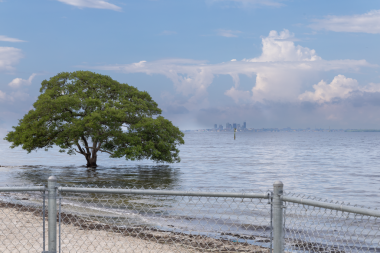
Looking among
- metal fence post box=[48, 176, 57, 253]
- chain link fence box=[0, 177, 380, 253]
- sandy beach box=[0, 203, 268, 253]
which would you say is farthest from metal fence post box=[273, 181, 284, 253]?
sandy beach box=[0, 203, 268, 253]

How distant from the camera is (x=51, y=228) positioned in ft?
14.2

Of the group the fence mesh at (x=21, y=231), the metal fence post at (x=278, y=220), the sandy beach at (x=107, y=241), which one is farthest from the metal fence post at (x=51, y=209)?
the sandy beach at (x=107, y=241)

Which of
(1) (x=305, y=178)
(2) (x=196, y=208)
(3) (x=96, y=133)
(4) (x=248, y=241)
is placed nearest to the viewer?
(4) (x=248, y=241)

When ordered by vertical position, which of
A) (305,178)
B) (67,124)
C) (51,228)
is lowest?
(305,178)

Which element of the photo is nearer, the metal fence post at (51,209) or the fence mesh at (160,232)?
the metal fence post at (51,209)

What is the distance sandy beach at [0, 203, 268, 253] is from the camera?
8.23 m

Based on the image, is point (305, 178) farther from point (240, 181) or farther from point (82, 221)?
point (82, 221)

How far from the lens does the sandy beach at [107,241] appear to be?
823 cm

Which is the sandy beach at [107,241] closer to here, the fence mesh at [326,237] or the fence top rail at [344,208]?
the fence mesh at [326,237]

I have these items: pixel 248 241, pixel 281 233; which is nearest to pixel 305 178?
pixel 248 241

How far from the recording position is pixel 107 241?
9.12 metres

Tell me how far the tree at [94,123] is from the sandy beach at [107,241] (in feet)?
59.2

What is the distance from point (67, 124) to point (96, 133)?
250 centimetres

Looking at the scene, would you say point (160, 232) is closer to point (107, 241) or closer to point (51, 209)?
point (107, 241)
